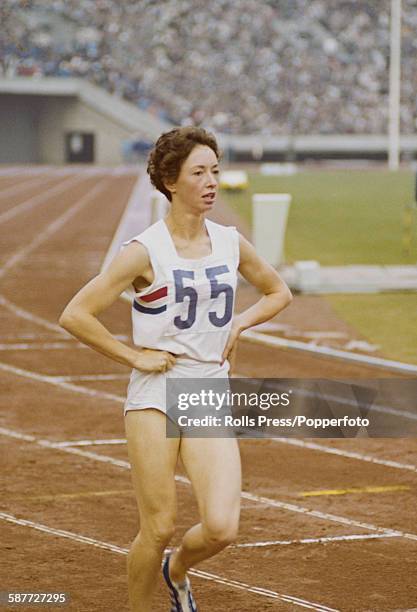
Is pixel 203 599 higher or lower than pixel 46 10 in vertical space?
lower

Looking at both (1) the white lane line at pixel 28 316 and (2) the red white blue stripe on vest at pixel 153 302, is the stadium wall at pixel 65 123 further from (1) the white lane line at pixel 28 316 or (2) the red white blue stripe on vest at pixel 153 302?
(2) the red white blue stripe on vest at pixel 153 302

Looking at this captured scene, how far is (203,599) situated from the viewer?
539 cm

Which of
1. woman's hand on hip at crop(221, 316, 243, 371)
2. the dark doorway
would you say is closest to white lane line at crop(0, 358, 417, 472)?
woman's hand on hip at crop(221, 316, 243, 371)

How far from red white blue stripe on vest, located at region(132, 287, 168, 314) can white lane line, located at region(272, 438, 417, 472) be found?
152 inches

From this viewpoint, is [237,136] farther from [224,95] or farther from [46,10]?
[46,10]

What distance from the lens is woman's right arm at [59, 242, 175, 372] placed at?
4383 millimetres

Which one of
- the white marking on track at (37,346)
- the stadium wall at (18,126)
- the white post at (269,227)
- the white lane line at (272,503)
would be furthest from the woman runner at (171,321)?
the stadium wall at (18,126)

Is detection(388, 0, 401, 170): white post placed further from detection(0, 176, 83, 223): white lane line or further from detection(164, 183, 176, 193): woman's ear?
detection(164, 183, 176, 193): woman's ear

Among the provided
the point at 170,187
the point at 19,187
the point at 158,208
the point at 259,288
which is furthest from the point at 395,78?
the point at 170,187

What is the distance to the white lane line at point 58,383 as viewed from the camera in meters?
10.1

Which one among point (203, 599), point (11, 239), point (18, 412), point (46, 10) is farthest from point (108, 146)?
point (203, 599)

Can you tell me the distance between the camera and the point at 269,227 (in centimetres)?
1806

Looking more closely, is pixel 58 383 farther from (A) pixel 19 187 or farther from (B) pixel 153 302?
(A) pixel 19 187

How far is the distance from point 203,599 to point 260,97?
6797 cm
